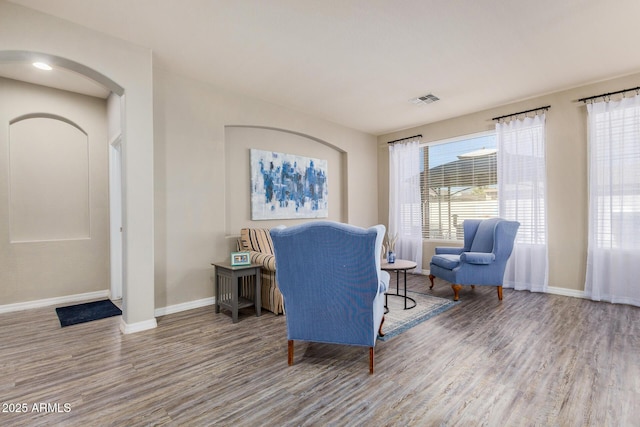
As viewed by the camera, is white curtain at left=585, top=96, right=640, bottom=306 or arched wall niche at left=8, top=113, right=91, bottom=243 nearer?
white curtain at left=585, top=96, right=640, bottom=306

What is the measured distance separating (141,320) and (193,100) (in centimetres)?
262

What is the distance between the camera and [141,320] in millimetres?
3051

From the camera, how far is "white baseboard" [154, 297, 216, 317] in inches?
138

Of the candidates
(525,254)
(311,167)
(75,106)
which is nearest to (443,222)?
(525,254)

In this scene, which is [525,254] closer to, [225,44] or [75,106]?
[225,44]

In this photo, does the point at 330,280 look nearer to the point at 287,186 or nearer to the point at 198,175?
the point at 198,175

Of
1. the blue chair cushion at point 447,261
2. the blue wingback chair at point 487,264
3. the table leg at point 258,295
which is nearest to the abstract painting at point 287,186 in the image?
the table leg at point 258,295

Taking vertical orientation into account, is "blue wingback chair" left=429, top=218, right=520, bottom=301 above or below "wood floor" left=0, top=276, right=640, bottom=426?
above

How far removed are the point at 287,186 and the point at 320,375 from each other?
128 inches

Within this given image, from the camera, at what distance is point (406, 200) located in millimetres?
6008

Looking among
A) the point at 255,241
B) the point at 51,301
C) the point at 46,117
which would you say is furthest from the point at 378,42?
the point at 51,301

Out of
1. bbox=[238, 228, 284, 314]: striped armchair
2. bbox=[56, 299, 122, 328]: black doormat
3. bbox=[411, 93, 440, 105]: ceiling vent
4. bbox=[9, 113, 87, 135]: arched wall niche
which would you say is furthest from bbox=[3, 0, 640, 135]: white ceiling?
bbox=[56, 299, 122, 328]: black doormat

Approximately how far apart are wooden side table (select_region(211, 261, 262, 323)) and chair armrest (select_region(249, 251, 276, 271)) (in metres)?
0.07

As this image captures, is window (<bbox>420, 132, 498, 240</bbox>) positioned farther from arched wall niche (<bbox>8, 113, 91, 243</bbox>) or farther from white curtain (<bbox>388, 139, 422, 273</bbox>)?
arched wall niche (<bbox>8, 113, 91, 243</bbox>)
